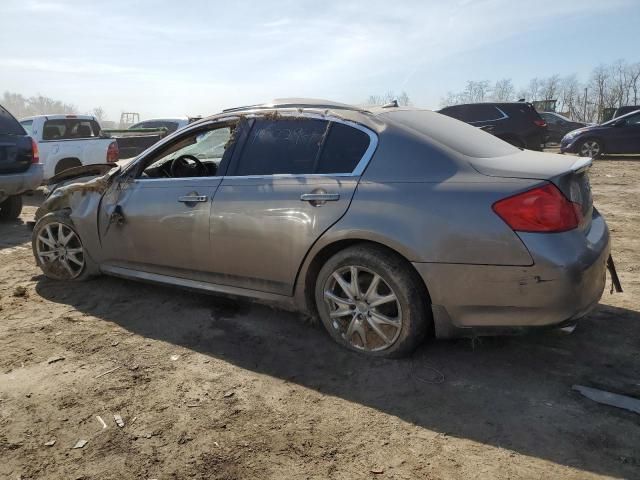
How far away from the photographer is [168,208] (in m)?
3.85

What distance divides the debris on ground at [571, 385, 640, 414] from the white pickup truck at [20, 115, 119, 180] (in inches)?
404

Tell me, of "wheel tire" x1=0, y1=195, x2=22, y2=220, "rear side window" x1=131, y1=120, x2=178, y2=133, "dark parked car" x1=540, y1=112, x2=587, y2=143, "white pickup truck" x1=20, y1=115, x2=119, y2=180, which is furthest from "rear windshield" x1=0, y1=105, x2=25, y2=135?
"dark parked car" x1=540, y1=112, x2=587, y2=143

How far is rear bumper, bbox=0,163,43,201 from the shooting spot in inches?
274

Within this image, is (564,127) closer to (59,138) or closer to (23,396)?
(59,138)

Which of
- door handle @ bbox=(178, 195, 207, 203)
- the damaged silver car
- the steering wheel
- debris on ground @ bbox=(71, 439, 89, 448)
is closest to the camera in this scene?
A: debris on ground @ bbox=(71, 439, 89, 448)

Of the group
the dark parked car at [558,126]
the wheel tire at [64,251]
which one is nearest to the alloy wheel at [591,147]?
the dark parked car at [558,126]

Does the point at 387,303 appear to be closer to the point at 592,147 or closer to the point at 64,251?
the point at 64,251

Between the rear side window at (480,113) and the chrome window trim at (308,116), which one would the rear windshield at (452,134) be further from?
the rear side window at (480,113)

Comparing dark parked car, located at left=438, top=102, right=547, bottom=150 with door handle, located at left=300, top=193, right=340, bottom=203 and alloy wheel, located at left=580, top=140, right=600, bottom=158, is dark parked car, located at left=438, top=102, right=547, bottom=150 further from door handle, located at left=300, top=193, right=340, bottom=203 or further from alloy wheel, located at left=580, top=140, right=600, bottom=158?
door handle, located at left=300, top=193, right=340, bottom=203

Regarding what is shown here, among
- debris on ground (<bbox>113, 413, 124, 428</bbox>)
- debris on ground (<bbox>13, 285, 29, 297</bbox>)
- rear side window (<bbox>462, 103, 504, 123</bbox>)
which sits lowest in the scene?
debris on ground (<bbox>113, 413, 124, 428</bbox>)

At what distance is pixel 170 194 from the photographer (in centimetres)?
387

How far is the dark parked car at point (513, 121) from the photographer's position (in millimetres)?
15008

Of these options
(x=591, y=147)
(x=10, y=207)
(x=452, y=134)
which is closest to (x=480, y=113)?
(x=591, y=147)

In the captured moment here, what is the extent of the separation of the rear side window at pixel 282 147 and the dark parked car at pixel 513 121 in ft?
40.9
